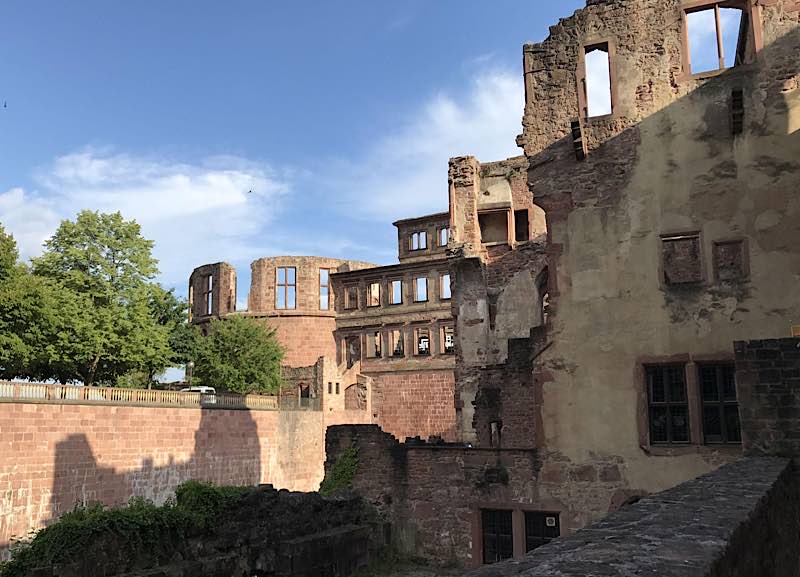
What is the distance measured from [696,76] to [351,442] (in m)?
10.7

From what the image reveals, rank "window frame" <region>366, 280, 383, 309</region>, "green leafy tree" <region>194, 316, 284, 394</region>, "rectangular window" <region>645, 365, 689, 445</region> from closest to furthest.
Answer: "rectangular window" <region>645, 365, 689, 445</region> < "green leafy tree" <region>194, 316, 284, 394</region> < "window frame" <region>366, 280, 383, 309</region>

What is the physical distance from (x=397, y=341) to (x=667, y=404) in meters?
27.7

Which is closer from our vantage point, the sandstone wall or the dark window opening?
the sandstone wall

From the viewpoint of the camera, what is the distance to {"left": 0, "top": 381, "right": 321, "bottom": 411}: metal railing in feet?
76.1

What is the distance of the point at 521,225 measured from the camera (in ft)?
75.6

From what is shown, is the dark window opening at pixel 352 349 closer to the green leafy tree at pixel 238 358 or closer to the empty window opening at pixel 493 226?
the green leafy tree at pixel 238 358

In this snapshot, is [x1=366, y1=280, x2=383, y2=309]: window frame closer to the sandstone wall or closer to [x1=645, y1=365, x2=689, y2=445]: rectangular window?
the sandstone wall

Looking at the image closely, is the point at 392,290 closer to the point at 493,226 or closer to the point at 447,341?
the point at 447,341

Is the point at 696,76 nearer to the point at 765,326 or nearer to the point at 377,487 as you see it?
the point at 765,326

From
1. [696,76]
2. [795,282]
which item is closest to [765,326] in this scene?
[795,282]

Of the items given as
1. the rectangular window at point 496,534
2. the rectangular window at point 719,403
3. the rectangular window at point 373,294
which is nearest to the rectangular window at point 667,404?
the rectangular window at point 719,403

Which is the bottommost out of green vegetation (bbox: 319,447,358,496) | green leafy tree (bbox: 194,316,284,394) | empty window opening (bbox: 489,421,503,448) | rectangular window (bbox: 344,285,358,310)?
green vegetation (bbox: 319,447,358,496)

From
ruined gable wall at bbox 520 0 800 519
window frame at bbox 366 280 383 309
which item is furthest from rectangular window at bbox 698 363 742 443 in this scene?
window frame at bbox 366 280 383 309

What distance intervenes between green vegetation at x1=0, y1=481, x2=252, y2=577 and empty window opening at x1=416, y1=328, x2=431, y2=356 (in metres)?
24.8
